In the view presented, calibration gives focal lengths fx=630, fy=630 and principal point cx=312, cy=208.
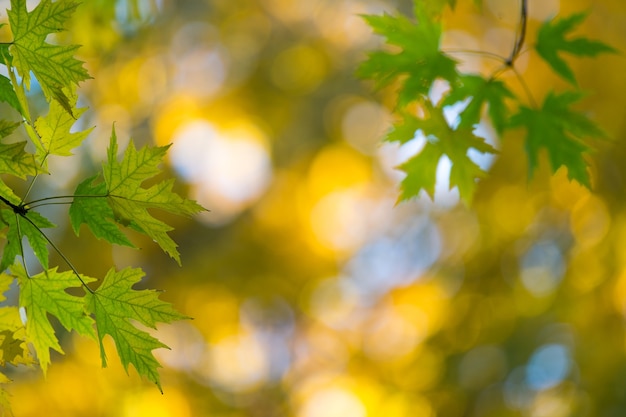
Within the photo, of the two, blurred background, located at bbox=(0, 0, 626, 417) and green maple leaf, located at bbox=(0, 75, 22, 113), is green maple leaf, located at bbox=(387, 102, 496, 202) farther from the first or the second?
blurred background, located at bbox=(0, 0, 626, 417)

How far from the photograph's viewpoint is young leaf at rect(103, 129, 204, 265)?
28.0 inches

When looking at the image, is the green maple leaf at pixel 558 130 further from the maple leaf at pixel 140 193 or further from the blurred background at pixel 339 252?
the blurred background at pixel 339 252

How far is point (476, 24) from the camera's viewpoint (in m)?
4.94

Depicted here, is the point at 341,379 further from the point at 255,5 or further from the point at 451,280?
the point at 255,5

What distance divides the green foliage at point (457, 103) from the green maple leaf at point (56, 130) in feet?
1.71

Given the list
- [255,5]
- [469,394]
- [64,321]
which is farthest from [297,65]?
[64,321]

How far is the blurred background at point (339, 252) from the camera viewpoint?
13.2 ft

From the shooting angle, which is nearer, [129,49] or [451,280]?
[129,49]

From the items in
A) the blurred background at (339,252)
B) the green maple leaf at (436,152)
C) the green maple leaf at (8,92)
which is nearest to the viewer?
the green maple leaf at (8,92)

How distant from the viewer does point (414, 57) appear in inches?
41.8

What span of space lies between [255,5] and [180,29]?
77 cm

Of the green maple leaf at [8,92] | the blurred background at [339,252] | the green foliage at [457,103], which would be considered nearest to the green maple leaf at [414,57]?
the green foliage at [457,103]

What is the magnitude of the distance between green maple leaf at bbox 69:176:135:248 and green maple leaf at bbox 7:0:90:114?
10 cm

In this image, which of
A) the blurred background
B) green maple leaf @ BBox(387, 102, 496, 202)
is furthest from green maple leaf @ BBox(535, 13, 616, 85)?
the blurred background
